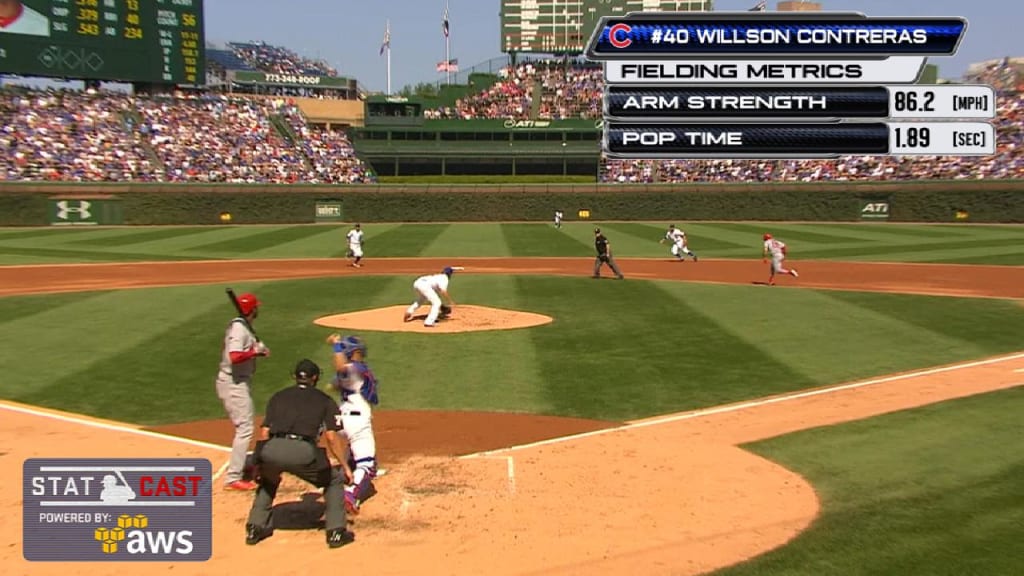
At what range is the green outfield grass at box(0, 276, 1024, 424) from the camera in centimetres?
1369

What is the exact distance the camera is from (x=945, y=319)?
67.3 feet

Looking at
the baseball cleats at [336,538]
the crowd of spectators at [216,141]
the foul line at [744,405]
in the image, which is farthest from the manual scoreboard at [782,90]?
the crowd of spectators at [216,141]


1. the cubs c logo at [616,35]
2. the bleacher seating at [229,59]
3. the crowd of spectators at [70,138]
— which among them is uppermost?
the bleacher seating at [229,59]

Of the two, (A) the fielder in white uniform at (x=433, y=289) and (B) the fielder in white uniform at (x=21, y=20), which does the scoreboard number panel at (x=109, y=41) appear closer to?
(B) the fielder in white uniform at (x=21, y=20)

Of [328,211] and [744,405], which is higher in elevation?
[328,211]

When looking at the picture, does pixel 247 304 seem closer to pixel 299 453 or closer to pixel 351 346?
pixel 351 346

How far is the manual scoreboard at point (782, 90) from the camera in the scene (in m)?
16.0

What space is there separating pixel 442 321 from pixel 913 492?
12.4 meters

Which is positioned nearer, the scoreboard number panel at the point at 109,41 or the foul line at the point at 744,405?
the foul line at the point at 744,405

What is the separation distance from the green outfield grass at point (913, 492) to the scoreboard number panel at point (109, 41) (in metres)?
62.7

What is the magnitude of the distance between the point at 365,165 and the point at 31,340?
229ft

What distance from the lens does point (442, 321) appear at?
782 inches

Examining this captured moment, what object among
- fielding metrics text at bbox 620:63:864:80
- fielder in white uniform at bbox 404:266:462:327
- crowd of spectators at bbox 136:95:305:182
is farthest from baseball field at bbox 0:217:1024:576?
crowd of spectators at bbox 136:95:305:182

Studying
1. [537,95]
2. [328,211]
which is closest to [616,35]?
[328,211]
